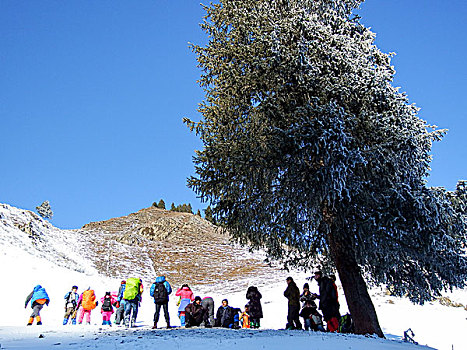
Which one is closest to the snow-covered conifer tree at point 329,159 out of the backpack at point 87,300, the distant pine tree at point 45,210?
the backpack at point 87,300

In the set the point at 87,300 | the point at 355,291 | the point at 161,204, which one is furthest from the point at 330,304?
the point at 161,204

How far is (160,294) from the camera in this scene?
1166cm

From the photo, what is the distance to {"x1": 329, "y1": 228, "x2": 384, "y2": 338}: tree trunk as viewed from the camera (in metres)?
9.86

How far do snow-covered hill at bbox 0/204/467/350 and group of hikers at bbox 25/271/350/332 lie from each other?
1023mm

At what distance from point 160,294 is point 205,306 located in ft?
6.47

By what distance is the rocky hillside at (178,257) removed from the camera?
136ft

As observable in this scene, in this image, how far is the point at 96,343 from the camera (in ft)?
23.2

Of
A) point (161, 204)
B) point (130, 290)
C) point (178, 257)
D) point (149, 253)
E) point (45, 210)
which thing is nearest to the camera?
point (130, 290)

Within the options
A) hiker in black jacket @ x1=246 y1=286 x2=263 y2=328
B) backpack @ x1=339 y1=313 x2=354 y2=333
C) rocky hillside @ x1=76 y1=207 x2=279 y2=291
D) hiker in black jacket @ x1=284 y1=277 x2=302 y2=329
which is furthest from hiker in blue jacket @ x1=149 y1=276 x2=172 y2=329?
rocky hillside @ x1=76 y1=207 x2=279 y2=291

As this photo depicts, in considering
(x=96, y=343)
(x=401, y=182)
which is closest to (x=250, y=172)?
(x=401, y=182)

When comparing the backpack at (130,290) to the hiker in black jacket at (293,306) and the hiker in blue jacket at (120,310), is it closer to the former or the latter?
the hiker in blue jacket at (120,310)

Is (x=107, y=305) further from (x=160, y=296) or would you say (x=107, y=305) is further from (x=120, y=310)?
(x=160, y=296)

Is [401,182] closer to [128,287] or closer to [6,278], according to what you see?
[128,287]

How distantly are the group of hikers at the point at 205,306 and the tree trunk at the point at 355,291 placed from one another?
495mm
